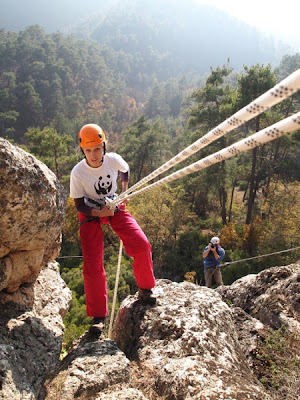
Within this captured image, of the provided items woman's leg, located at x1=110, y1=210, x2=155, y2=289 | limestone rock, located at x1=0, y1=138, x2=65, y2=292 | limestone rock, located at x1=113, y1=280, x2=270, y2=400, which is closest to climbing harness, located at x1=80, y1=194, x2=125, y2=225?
woman's leg, located at x1=110, y1=210, x2=155, y2=289

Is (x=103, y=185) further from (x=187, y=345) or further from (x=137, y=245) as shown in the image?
(x=187, y=345)

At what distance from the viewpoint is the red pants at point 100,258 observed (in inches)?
130

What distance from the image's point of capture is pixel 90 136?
311cm

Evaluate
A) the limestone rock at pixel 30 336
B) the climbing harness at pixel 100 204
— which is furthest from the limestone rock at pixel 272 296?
the limestone rock at pixel 30 336

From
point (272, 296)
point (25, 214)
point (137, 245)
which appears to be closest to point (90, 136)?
point (25, 214)

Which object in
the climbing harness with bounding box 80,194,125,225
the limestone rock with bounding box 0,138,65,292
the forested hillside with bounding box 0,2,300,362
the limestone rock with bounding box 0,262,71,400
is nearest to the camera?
the limestone rock with bounding box 0,262,71,400

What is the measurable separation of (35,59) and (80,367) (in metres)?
79.5

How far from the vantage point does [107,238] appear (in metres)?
21.1

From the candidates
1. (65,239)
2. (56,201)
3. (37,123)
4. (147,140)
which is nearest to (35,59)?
(37,123)

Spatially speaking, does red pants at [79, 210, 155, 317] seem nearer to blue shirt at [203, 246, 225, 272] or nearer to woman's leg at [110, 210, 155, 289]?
woman's leg at [110, 210, 155, 289]

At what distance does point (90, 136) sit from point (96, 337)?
214 centimetres

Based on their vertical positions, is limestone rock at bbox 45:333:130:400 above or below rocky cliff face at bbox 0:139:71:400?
below

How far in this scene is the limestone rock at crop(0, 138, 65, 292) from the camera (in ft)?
9.36

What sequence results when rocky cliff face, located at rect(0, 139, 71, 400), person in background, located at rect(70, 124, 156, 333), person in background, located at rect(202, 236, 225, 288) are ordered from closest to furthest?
rocky cliff face, located at rect(0, 139, 71, 400)
person in background, located at rect(70, 124, 156, 333)
person in background, located at rect(202, 236, 225, 288)
